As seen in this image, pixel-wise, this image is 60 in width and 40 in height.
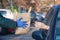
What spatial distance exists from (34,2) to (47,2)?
148cm

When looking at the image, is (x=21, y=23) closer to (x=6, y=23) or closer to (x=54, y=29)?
(x=6, y=23)

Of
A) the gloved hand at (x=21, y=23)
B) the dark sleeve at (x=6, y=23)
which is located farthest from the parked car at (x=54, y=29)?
the gloved hand at (x=21, y=23)

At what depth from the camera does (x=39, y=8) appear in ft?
93.5

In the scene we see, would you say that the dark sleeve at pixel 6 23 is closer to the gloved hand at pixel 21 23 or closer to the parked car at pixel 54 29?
the gloved hand at pixel 21 23

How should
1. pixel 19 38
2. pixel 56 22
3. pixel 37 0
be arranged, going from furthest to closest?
1. pixel 37 0
2. pixel 19 38
3. pixel 56 22

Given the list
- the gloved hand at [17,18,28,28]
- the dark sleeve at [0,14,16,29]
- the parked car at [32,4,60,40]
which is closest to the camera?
the parked car at [32,4,60,40]

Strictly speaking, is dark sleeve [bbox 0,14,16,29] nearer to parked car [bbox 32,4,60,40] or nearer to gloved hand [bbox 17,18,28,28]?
gloved hand [bbox 17,18,28,28]

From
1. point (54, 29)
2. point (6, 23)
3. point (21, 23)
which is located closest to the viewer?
point (54, 29)

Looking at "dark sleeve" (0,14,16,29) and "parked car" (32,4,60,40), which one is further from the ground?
"parked car" (32,4,60,40)

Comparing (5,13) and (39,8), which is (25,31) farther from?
(39,8)

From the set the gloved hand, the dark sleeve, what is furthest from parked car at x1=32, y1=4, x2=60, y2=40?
the gloved hand

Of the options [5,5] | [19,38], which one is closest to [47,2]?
[5,5]

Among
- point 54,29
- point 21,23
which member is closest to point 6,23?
point 21,23

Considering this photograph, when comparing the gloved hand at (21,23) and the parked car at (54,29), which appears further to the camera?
the gloved hand at (21,23)
